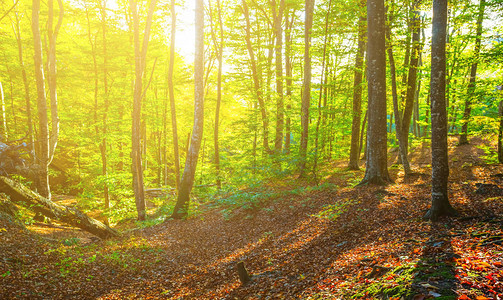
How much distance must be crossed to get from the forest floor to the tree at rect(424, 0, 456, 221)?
1.22 ft

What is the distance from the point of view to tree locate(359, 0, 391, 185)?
931 cm

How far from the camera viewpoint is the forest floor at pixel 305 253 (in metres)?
3.64

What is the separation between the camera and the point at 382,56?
9336 millimetres

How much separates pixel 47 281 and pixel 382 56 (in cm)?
1171

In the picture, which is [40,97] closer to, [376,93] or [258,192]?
[258,192]

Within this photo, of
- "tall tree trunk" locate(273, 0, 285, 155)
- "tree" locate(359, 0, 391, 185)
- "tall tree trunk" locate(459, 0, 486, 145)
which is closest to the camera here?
"tree" locate(359, 0, 391, 185)

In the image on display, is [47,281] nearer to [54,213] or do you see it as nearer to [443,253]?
[54,213]

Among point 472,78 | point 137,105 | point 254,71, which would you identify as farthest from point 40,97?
point 472,78

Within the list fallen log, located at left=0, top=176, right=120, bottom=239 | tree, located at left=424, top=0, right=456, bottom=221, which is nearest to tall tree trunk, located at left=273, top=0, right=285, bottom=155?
tree, located at left=424, top=0, right=456, bottom=221

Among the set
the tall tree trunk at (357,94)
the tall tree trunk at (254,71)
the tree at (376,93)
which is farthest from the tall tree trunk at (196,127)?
the tall tree trunk at (357,94)

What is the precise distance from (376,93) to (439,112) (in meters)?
4.28

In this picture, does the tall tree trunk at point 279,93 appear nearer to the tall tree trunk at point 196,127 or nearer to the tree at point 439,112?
the tall tree trunk at point 196,127

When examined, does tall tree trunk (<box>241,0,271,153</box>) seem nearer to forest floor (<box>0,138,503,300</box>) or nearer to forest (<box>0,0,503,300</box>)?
forest (<box>0,0,503,300</box>)

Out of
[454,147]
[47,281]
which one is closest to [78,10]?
[47,281]
